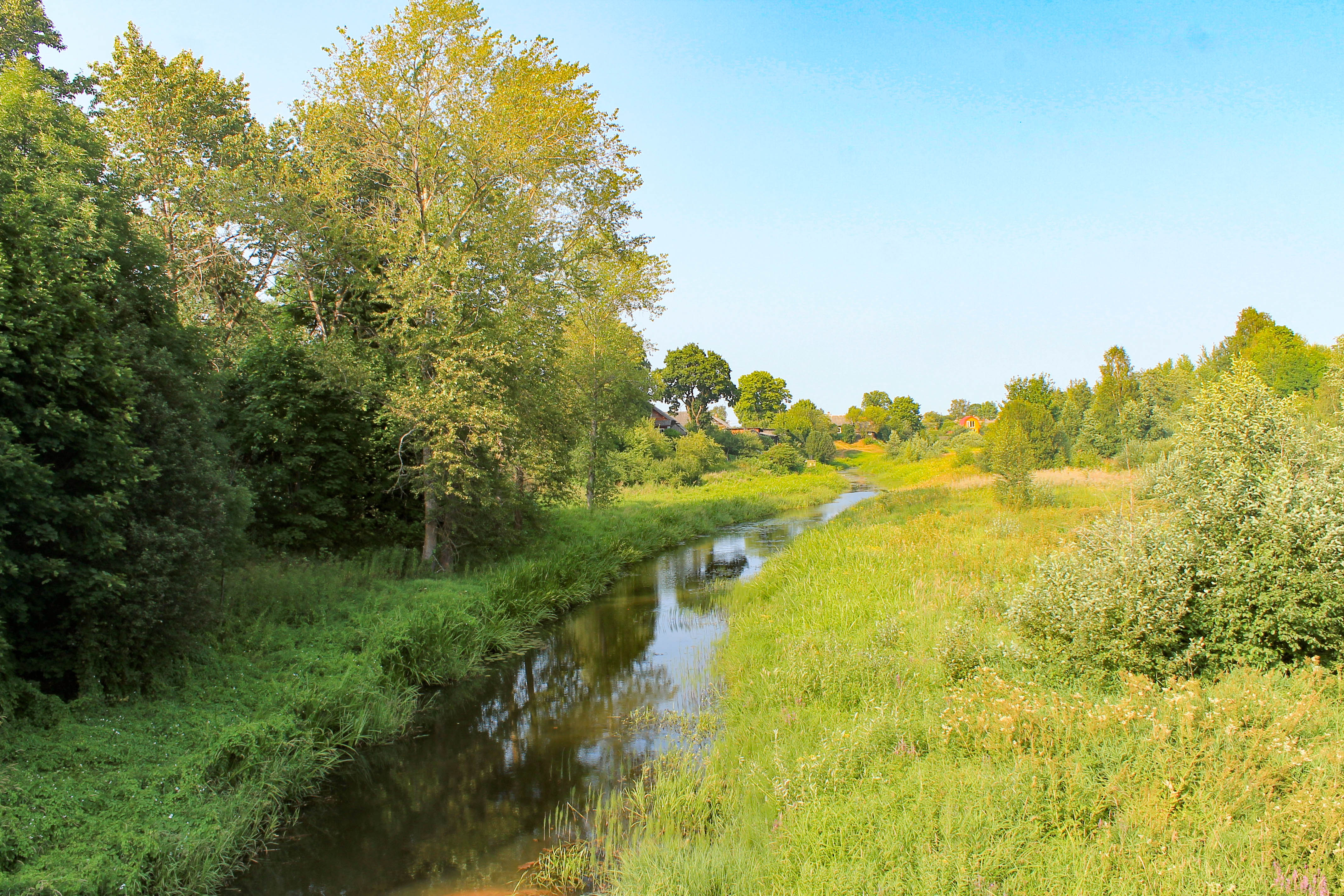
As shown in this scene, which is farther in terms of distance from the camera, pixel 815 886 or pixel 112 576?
pixel 112 576

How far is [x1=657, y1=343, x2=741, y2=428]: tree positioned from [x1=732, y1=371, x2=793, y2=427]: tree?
8913 mm

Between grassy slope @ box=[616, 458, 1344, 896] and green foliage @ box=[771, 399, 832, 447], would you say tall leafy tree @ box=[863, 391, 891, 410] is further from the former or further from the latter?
grassy slope @ box=[616, 458, 1344, 896]

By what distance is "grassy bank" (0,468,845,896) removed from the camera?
508 cm

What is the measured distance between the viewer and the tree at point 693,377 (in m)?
87.3

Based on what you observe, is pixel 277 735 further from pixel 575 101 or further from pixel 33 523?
pixel 575 101

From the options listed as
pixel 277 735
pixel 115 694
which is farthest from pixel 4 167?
pixel 277 735

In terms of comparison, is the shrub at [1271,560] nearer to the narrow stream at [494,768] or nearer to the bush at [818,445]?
the narrow stream at [494,768]

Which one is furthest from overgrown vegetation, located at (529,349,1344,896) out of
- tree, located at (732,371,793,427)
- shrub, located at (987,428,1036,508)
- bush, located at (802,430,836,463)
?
tree, located at (732,371,793,427)

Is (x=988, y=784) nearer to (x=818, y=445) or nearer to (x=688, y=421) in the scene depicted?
(x=688, y=421)

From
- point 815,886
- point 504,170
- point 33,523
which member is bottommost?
point 815,886

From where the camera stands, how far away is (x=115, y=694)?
6766mm

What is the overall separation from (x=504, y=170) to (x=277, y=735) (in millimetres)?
11413

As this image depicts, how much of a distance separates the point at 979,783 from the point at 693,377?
83.9 metres

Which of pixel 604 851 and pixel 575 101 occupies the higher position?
pixel 575 101
